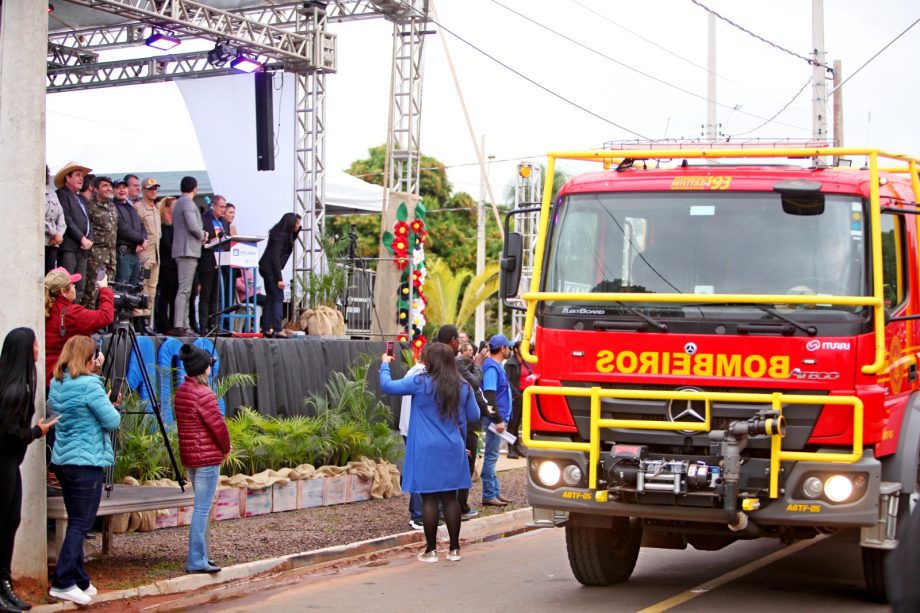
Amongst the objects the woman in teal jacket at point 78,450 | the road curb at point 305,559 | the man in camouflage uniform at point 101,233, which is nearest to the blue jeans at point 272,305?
the man in camouflage uniform at point 101,233

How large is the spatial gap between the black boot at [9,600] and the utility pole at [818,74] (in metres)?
16.1

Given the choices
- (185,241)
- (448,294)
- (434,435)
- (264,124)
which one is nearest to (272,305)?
(185,241)

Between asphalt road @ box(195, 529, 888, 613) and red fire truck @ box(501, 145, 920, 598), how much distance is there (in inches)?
21.2

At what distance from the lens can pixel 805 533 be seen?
796 cm

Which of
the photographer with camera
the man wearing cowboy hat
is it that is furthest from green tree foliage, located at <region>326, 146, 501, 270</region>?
the photographer with camera

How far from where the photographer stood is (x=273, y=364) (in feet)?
48.5

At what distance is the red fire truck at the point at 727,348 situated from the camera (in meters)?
7.52

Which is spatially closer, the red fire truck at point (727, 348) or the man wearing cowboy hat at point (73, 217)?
the red fire truck at point (727, 348)

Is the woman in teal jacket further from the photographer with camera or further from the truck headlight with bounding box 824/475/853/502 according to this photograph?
the truck headlight with bounding box 824/475/853/502

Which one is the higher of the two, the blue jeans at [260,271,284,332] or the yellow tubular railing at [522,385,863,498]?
the blue jeans at [260,271,284,332]

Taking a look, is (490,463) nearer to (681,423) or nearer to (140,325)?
(140,325)

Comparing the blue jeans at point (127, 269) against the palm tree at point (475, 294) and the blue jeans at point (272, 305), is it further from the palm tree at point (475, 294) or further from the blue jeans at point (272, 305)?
the palm tree at point (475, 294)

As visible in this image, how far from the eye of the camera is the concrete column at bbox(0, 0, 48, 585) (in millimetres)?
8305

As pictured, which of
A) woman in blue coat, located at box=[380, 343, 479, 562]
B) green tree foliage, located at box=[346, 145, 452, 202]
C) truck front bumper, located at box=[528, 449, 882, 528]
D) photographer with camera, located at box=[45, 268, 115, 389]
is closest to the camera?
truck front bumper, located at box=[528, 449, 882, 528]
